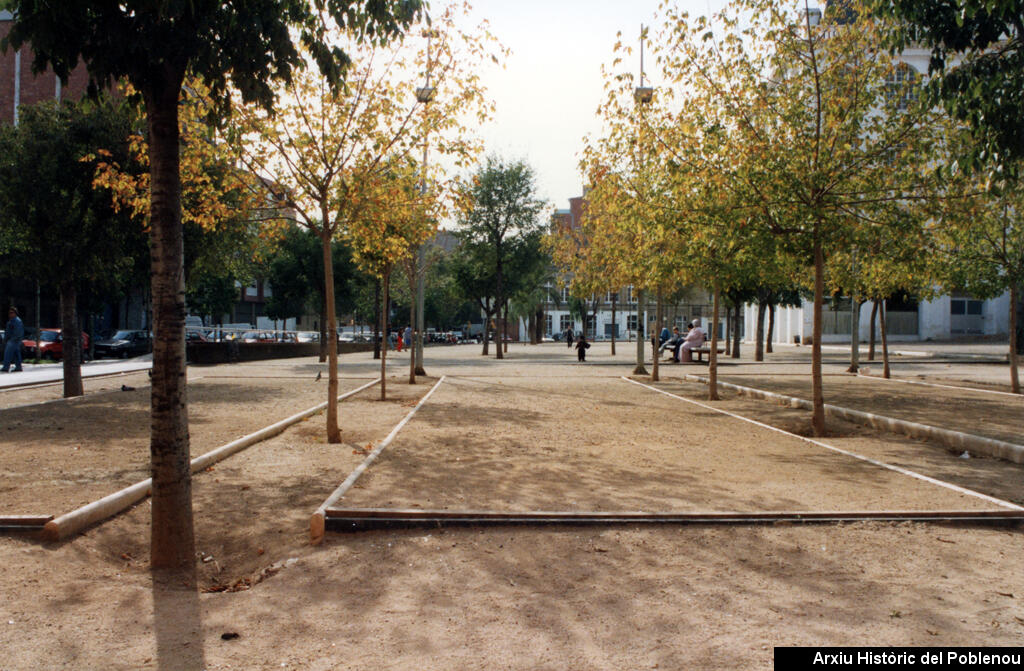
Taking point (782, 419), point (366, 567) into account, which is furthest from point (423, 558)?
point (782, 419)

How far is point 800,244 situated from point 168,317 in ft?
28.4

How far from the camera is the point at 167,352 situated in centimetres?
508

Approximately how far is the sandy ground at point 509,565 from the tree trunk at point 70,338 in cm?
550

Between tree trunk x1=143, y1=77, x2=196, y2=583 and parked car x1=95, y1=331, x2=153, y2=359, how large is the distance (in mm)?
35372

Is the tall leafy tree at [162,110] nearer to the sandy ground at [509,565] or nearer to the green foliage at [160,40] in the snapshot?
the green foliage at [160,40]

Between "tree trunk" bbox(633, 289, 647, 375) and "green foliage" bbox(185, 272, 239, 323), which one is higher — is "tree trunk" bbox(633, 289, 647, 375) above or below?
below

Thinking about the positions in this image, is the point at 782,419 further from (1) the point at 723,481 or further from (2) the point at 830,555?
(2) the point at 830,555

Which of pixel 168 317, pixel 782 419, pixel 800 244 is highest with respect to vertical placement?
pixel 800 244

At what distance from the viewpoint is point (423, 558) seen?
5.13 m

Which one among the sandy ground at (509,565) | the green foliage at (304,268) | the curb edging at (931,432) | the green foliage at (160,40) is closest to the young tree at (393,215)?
the sandy ground at (509,565)

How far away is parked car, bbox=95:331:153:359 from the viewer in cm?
3688

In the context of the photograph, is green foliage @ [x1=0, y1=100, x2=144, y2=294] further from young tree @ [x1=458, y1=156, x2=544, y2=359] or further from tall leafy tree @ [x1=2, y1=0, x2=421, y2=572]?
young tree @ [x1=458, y1=156, x2=544, y2=359]

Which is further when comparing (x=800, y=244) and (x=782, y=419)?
(x=782, y=419)

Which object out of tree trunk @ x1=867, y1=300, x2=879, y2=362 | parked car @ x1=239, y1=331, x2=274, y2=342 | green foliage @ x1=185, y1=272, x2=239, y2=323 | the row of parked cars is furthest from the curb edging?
green foliage @ x1=185, y1=272, x2=239, y2=323
